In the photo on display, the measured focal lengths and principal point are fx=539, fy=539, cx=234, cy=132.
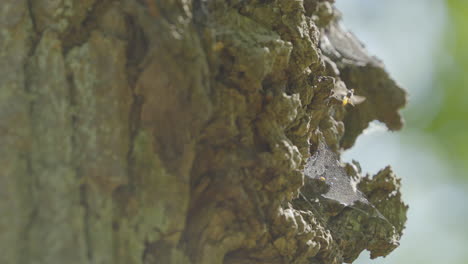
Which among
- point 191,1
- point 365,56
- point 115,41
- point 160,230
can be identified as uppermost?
point 365,56

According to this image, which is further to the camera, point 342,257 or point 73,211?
point 342,257

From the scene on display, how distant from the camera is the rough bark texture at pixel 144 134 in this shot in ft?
4.38

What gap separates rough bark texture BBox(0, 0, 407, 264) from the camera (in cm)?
133

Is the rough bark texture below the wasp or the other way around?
below

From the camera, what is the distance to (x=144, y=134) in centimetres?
143

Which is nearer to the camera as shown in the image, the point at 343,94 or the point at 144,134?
the point at 144,134

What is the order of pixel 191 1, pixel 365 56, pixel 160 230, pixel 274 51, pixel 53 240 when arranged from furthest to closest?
pixel 365 56 < pixel 274 51 < pixel 191 1 < pixel 160 230 < pixel 53 240

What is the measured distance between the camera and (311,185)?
7.29 ft

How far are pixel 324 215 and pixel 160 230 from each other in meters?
0.92

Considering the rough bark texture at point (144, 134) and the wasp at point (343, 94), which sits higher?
the wasp at point (343, 94)

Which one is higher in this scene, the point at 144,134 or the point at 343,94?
the point at 343,94

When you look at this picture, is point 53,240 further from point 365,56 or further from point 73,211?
point 365,56

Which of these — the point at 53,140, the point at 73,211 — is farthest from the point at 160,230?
the point at 53,140

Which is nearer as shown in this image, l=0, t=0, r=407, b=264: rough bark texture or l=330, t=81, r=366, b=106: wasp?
l=0, t=0, r=407, b=264: rough bark texture
